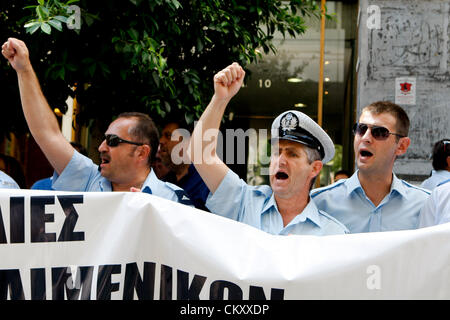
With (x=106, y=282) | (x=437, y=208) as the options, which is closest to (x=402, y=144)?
(x=437, y=208)

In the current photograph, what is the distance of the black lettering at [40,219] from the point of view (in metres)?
2.66

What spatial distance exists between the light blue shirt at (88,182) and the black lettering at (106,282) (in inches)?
37.2

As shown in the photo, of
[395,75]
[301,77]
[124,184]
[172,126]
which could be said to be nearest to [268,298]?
[124,184]

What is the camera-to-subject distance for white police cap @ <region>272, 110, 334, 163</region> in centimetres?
335

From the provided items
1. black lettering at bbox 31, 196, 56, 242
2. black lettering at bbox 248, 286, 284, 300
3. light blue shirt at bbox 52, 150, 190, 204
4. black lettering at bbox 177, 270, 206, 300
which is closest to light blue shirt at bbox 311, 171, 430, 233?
light blue shirt at bbox 52, 150, 190, 204

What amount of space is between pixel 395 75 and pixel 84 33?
361cm

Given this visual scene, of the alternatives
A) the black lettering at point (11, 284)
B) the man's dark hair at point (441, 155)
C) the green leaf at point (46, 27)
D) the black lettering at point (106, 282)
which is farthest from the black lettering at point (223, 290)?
the man's dark hair at point (441, 155)

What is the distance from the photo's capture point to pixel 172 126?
17.3ft

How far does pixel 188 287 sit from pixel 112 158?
3.95 feet

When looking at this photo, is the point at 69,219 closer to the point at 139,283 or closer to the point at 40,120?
the point at 139,283

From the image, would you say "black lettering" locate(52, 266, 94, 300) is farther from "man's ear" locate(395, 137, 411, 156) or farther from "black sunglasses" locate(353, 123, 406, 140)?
"man's ear" locate(395, 137, 411, 156)

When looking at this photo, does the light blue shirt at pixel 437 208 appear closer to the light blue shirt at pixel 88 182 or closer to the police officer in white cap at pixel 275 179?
the police officer in white cap at pixel 275 179

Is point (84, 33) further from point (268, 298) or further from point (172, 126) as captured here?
point (268, 298)

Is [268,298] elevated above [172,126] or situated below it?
below
